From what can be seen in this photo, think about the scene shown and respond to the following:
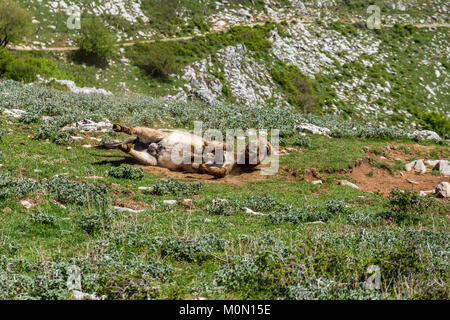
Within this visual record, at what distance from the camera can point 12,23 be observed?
46.6 metres

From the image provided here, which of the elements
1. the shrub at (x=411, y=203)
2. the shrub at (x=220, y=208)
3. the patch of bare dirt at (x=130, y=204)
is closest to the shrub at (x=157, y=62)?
the patch of bare dirt at (x=130, y=204)

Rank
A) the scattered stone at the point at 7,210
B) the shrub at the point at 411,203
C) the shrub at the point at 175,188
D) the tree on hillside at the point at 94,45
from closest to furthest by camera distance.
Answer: the scattered stone at the point at 7,210 < the shrub at the point at 411,203 < the shrub at the point at 175,188 < the tree on hillside at the point at 94,45

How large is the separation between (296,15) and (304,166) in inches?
2635

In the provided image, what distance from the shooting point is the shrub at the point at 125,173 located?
569 inches

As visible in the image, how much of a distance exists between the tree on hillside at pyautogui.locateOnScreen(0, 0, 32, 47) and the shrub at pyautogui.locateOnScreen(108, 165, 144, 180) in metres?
41.6

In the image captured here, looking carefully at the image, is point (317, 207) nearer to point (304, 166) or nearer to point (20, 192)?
point (304, 166)

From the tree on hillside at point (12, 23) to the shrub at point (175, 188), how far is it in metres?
43.4

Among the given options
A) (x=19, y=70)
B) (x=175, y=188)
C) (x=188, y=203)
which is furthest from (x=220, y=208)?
(x=19, y=70)

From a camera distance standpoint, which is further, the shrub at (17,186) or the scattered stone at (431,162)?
the scattered stone at (431,162)

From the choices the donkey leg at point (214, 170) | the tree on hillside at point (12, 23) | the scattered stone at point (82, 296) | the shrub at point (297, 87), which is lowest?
the shrub at point (297, 87)

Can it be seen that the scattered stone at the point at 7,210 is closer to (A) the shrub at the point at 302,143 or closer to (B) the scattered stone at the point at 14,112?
(B) the scattered stone at the point at 14,112

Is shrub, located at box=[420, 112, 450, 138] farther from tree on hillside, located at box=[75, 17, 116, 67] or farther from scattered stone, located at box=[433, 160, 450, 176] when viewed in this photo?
tree on hillside, located at box=[75, 17, 116, 67]

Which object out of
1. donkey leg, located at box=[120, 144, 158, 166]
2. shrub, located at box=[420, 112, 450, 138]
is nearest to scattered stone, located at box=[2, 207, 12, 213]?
donkey leg, located at box=[120, 144, 158, 166]

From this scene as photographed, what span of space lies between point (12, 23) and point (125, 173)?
42436mm
